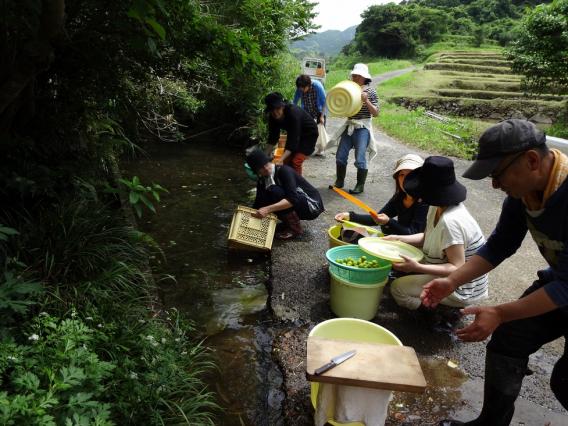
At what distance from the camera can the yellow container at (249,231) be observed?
5.01 m

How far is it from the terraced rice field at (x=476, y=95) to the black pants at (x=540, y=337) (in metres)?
18.3

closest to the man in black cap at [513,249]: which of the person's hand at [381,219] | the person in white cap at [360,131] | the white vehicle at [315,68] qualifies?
the person's hand at [381,219]

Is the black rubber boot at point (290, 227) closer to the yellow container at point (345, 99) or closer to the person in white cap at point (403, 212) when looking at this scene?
the person in white cap at point (403, 212)

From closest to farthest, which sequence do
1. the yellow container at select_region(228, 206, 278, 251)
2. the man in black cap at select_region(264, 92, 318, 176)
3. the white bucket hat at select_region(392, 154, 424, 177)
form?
the white bucket hat at select_region(392, 154, 424, 177), the yellow container at select_region(228, 206, 278, 251), the man in black cap at select_region(264, 92, 318, 176)

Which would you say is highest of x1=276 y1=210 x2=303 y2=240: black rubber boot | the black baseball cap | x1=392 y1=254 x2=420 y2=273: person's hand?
the black baseball cap

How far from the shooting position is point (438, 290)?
2701 mm

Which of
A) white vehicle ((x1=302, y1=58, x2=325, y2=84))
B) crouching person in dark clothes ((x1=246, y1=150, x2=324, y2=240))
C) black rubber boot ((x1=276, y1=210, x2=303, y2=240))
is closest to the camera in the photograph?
crouching person in dark clothes ((x1=246, y1=150, x2=324, y2=240))

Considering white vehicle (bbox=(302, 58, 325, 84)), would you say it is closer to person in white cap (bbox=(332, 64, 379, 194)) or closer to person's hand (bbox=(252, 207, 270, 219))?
person in white cap (bbox=(332, 64, 379, 194))

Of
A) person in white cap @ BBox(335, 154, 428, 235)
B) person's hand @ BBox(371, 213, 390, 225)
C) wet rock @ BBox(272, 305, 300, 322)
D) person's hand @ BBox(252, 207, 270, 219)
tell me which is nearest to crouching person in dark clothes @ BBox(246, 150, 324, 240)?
Result: person's hand @ BBox(252, 207, 270, 219)

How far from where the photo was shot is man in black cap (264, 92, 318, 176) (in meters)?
5.80

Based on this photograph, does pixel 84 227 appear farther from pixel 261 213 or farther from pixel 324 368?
pixel 324 368

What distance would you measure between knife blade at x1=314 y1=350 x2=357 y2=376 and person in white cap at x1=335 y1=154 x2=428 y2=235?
83.7 inches

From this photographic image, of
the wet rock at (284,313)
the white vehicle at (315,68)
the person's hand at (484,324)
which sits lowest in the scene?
the wet rock at (284,313)

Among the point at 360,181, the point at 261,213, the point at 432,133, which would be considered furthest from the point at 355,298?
the point at 432,133
